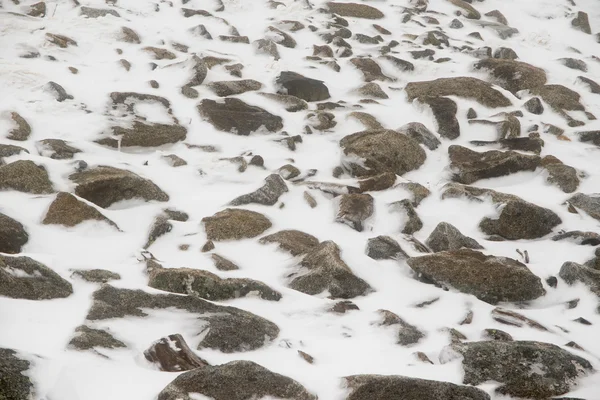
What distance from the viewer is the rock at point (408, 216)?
11203 mm

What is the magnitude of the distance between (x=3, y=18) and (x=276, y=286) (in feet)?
47.7

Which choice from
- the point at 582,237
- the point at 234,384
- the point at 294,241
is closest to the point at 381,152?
the point at 294,241

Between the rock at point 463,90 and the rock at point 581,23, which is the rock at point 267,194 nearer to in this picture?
the rock at point 463,90

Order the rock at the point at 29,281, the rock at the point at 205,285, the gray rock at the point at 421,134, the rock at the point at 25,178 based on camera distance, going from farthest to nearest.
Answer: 1. the gray rock at the point at 421,134
2. the rock at the point at 25,178
3. the rock at the point at 205,285
4. the rock at the point at 29,281

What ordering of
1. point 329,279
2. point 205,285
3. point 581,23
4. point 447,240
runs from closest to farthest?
point 205,285, point 329,279, point 447,240, point 581,23

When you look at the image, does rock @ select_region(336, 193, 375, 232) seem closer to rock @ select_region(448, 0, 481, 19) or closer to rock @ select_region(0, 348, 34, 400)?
rock @ select_region(0, 348, 34, 400)

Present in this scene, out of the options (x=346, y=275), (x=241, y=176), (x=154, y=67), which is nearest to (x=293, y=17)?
(x=154, y=67)

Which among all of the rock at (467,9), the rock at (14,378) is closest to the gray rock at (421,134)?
the rock at (14,378)

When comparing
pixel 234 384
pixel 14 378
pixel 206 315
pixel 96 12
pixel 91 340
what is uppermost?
pixel 14 378

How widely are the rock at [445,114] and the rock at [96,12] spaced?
11.0m

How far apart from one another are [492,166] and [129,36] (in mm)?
12023

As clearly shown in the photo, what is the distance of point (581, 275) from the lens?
9367 millimetres

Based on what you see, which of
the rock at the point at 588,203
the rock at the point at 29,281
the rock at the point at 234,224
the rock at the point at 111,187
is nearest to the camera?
the rock at the point at 29,281

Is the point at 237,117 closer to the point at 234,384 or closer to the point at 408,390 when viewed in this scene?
the point at 234,384
